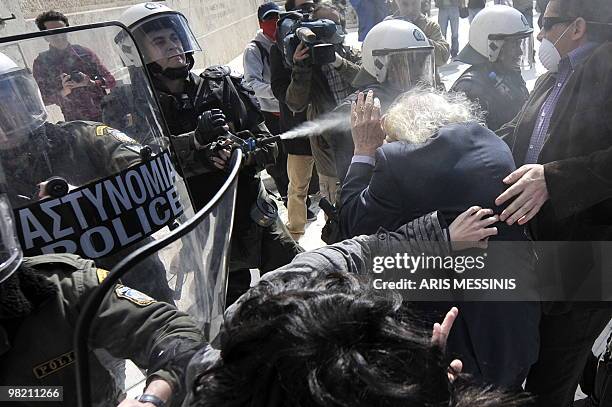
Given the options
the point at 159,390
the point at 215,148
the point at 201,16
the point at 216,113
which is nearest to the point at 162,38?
the point at 216,113

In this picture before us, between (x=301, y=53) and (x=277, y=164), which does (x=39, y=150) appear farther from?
(x=277, y=164)

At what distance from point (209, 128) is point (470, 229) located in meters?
1.45

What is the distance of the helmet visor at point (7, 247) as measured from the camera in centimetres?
106

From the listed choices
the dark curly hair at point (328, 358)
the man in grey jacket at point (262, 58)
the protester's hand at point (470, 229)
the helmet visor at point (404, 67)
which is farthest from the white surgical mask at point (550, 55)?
the man in grey jacket at point (262, 58)

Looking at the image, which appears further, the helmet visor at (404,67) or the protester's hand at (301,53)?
the protester's hand at (301,53)

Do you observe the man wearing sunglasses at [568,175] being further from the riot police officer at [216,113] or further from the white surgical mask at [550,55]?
the riot police officer at [216,113]

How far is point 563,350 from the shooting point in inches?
87.3

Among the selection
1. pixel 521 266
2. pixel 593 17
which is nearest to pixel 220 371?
pixel 521 266

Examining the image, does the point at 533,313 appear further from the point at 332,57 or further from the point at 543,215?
the point at 332,57

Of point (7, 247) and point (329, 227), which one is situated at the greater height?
point (7, 247)

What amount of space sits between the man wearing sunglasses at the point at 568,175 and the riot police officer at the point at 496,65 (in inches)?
36.1

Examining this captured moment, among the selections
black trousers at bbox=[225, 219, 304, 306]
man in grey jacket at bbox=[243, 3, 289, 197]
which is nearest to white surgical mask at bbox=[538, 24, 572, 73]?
black trousers at bbox=[225, 219, 304, 306]

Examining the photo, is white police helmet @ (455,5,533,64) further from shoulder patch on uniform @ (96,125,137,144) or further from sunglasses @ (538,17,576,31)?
shoulder patch on uniform @ (96,125,137,144)

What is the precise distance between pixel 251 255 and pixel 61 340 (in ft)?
6.22
